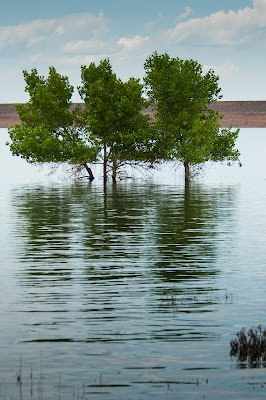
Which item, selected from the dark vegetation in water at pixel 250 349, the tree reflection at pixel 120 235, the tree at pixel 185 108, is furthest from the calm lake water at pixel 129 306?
the tree at pixel 185 108

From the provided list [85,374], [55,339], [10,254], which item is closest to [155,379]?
→ [85,374]

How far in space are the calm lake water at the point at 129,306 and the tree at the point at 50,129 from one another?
25.0m

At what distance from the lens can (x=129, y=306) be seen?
1353cm

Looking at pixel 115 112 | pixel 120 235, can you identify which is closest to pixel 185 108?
pixel 115 112

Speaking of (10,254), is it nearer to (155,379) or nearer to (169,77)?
(155,379)

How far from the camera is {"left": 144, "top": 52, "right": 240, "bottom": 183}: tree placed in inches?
2072

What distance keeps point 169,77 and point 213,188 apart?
29.6 feet

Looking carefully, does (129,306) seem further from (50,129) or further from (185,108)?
(50,129)

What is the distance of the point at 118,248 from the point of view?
21.8 meters

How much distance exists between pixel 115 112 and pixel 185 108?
5.55m

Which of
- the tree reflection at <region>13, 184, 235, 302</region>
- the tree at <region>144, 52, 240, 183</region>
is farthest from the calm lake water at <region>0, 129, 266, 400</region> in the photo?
the tree at <region>144, 52, 240, 183</region>

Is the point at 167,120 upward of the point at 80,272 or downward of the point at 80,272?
upward

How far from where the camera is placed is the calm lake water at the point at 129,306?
9.43 m

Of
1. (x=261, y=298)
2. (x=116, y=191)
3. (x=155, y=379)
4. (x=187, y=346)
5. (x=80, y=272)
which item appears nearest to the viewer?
(x=155, y=379)
